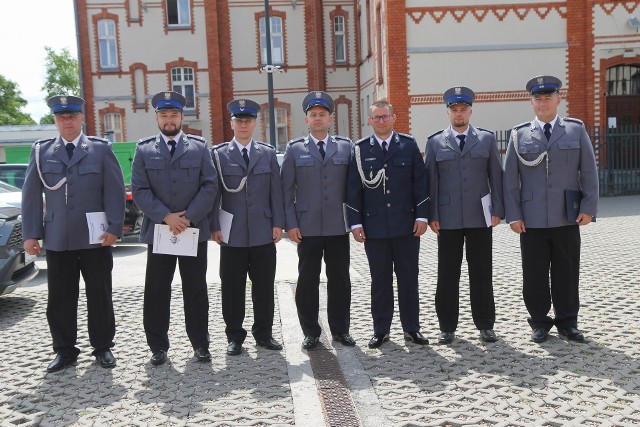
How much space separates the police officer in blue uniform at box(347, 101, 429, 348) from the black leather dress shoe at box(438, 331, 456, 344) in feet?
0.44

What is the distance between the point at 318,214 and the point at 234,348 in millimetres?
1377

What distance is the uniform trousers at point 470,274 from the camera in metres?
6.23

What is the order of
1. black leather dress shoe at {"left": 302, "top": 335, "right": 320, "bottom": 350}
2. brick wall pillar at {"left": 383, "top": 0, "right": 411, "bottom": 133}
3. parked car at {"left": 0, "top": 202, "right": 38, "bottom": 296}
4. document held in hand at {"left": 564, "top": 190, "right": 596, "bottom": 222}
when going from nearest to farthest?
document held in hand at {"left": 564, "top": 190, "right": 596, "bottom": 222}
black leather dress shoe at {"left": 302, "top": 335, "right": 320, "bottom": 350}
parked car at {"left": 0, "top": 202, "right": 38, "bottom": 296}
brick wall pillar at {"left": 383, "top": 0, "right": 411, "bottom": 133}

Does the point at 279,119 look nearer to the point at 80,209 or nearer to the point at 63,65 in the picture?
the point at 80,209

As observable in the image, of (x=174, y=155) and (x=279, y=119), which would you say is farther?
(x=279, y=119)

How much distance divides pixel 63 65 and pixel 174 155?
74.4m

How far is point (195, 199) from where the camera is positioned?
576 centimetres

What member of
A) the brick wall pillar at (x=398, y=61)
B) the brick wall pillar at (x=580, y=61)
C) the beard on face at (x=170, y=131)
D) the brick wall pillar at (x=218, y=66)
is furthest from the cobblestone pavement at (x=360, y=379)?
the brick wall pillar at (x=218, y=66)

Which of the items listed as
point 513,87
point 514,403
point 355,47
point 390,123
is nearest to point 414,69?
point 513,87

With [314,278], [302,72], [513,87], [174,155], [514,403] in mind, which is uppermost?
[302,72]

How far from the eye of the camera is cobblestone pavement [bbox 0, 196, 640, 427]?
4.53 meters

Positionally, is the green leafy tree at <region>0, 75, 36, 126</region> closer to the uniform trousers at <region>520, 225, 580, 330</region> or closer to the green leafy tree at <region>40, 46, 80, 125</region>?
the green leafy tree at <region>40, 46, 80, 125</region>

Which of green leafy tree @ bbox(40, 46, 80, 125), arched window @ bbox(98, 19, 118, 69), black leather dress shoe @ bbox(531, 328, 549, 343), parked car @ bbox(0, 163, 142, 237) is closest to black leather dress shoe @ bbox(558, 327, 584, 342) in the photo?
black leather dress shoe @ bbox(531, 328, 549, 343)

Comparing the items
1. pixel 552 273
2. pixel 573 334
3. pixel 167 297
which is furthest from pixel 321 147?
pixel 573 334
